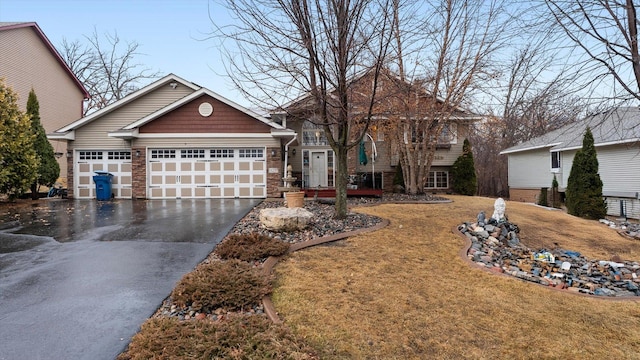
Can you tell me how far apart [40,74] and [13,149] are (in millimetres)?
11464

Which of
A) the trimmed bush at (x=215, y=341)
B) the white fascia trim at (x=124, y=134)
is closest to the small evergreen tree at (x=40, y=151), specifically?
the white fascia trim at (x=124, y=134)

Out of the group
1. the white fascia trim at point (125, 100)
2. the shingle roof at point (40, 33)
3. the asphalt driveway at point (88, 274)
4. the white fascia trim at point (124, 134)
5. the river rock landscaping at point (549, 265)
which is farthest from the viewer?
the shingle roof at point (40, 33)

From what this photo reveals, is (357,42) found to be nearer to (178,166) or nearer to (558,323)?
(558,323)

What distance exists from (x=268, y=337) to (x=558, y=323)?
313 centimetres

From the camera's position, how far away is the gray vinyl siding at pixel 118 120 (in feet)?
48.3

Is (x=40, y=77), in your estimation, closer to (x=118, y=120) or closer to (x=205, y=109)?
(x=118, y=120)

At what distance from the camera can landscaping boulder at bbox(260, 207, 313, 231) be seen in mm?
6855

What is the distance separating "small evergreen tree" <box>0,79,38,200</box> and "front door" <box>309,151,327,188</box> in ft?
37.3

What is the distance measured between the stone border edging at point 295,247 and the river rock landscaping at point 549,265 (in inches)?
82.4

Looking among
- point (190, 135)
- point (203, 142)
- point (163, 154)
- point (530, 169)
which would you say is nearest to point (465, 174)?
point (530, 169)

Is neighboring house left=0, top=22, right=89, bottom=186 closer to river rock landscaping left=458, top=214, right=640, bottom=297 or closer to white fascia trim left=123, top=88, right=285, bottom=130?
white fascia trim left=123, top=88, right=285, bottom=130

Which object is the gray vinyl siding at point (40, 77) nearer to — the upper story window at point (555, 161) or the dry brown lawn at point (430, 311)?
the dry brown lawn at point (430, 311)

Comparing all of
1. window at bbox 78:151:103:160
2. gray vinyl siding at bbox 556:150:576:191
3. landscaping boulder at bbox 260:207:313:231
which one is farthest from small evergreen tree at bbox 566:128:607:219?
window at bbox 78:151:103:160

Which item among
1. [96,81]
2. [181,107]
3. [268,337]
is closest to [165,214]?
[181,107]
